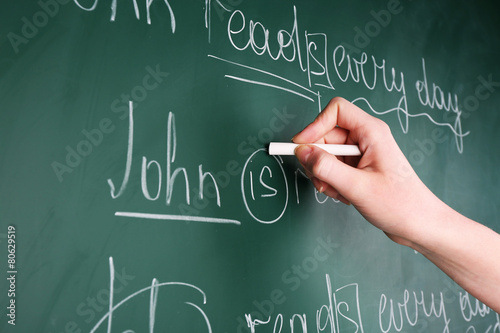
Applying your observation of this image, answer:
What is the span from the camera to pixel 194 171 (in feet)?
2.48

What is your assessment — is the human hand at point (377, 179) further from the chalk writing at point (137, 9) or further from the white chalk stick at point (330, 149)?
the chalk writing at point (137, 9)

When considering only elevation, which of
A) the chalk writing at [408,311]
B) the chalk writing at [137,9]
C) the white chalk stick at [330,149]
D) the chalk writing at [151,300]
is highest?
the chalk writing at [137,9]

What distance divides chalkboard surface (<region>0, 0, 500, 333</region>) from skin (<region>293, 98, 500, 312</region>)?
188mm

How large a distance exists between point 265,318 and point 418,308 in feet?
1.62

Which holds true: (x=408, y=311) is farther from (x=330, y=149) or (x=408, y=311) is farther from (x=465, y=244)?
(x=330, y=149)

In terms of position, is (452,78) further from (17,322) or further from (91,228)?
(17,322)

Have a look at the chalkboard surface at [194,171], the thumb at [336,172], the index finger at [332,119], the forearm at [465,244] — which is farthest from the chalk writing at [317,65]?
the forearm at [465,244]

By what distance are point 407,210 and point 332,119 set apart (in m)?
0.23

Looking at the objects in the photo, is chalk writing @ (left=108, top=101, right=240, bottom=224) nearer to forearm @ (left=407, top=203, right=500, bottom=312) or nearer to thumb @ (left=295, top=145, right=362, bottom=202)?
thumb @ (left=295, top=145, right=362, bottom=202)

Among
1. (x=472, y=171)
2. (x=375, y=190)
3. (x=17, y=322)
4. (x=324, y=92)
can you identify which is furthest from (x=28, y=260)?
(x=472, y=171)

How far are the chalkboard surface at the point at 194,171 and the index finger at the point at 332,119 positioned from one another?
3.8 inches

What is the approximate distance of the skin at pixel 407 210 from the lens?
26.8 inches

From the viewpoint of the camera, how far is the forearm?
708 millimetres

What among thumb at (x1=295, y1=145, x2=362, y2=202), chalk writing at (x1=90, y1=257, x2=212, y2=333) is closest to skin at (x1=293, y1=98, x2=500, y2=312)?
thumb at (x1=295, y1=145, x2=362, y2=202)
